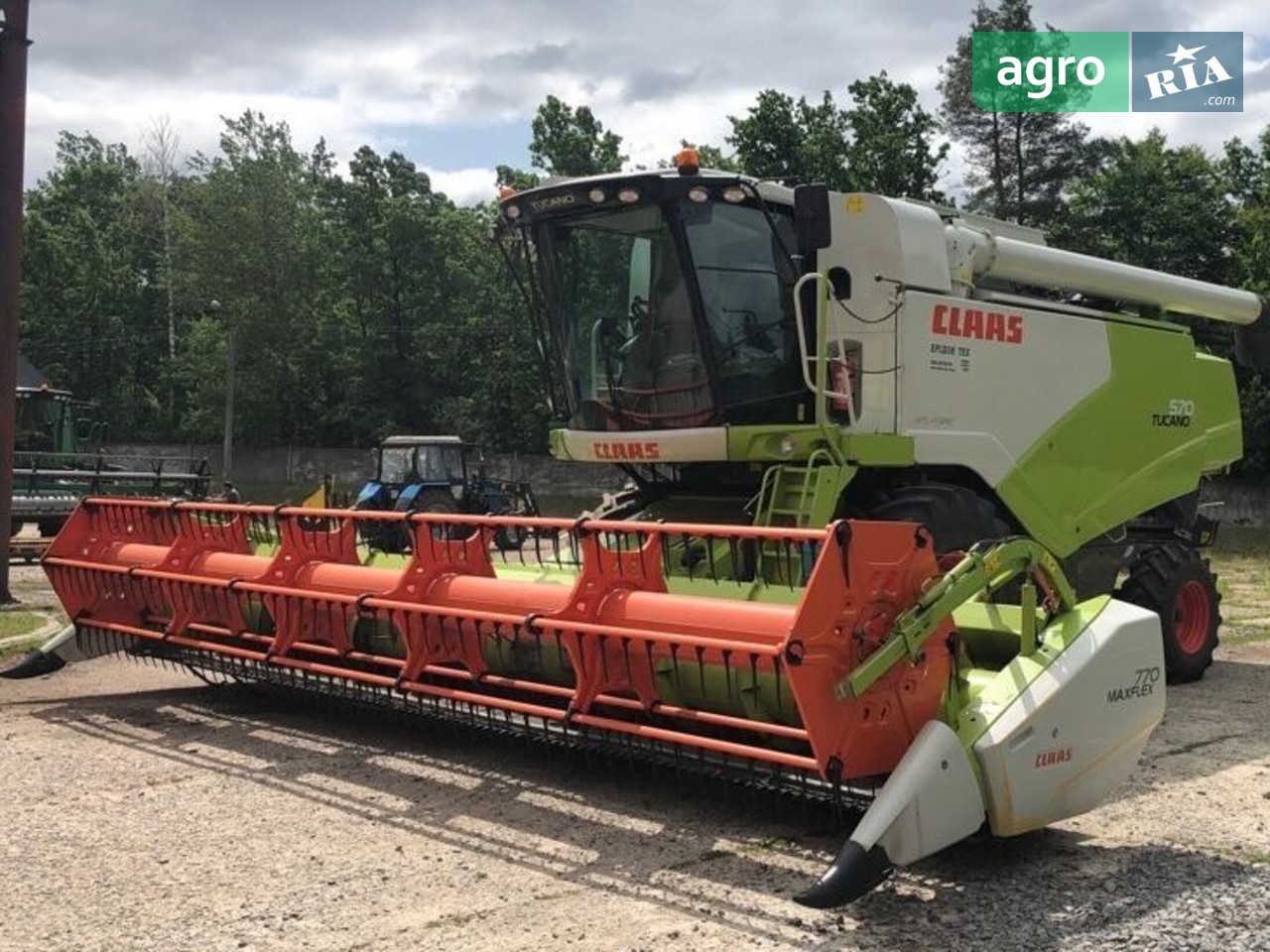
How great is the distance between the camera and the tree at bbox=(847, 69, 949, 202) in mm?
30625

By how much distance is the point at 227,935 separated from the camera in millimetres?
3723

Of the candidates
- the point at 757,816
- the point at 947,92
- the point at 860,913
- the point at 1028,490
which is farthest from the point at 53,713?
the point at 947,92

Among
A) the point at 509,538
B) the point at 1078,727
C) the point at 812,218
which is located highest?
the point at 812,218

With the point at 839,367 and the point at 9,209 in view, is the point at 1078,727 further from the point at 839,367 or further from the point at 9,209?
the point at 9,209

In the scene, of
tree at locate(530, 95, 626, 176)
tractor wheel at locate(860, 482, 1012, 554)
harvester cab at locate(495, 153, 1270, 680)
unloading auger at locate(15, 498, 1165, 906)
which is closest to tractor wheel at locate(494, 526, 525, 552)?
unloading auger at locate(15, 498, 1165, 906)

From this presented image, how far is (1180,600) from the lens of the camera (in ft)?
28.9

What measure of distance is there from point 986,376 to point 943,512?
3.79 ft

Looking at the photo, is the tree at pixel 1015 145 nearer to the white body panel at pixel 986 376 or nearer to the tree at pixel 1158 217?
the tree at pixel 1158 217

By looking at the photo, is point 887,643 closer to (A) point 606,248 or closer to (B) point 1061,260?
(A) point 606,248

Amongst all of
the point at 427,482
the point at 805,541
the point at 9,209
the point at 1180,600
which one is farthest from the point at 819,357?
the point at 427,482

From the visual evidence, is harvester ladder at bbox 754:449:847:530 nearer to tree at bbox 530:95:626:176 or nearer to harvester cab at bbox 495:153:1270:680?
harvester cab at bbox 495:153:1270:680

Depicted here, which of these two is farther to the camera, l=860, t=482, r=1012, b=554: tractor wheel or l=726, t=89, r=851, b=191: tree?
l=726, t=89, r=851, b=191: tree

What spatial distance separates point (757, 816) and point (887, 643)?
130 cm

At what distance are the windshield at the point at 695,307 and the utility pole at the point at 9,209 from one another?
285 inches
